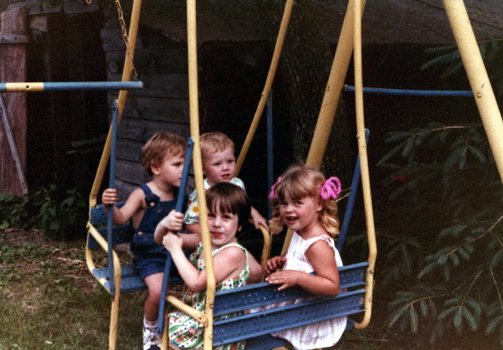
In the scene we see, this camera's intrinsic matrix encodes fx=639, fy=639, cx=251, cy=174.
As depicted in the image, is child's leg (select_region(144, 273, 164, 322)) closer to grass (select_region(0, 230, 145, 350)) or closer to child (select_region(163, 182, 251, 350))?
child (select_region(163, 182, 251, 350))

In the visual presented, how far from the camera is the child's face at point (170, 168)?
3332mm

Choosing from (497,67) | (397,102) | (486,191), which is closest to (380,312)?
(486,191)

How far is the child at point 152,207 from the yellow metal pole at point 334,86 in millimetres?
719

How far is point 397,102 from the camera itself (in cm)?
721

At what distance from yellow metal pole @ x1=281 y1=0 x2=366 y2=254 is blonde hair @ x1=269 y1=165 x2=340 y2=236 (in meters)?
0.32

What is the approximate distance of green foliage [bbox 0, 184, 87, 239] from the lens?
654 centimetres

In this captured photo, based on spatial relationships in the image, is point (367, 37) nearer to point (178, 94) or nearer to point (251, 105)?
point (251, 105)

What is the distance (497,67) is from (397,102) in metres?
3.38

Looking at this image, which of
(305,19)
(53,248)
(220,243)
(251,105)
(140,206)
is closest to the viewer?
(220,243)

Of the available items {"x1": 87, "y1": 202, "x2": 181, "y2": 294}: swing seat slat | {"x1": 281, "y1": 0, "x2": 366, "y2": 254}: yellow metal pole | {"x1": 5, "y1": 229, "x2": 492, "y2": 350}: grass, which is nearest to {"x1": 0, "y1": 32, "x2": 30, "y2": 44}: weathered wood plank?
{"x1": 5, "y1": 229, "x2": 492, "y2": 350}: grass

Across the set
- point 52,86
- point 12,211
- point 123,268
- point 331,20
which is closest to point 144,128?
point 331,20

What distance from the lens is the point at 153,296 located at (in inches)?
124

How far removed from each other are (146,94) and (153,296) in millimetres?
2965

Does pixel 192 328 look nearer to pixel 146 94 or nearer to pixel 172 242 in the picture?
pixel 172 242
